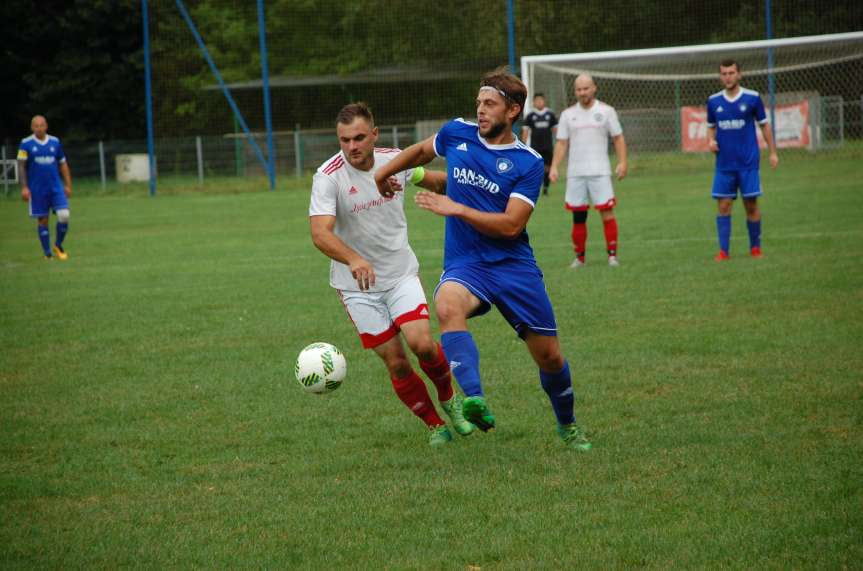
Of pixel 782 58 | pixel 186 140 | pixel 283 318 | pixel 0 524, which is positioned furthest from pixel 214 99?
pixel 0 524

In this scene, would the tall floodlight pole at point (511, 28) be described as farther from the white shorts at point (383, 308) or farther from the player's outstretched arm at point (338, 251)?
the player's outstretched arm at point (338, 251)

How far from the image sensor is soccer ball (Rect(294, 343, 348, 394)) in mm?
5836

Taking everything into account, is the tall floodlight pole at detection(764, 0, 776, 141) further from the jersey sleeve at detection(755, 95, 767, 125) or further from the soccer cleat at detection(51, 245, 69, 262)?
the soccer cleat at detection(51, 245, 69, 262)

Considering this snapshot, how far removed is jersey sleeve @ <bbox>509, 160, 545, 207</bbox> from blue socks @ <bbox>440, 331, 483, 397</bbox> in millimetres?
728

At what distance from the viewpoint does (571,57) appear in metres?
23.7

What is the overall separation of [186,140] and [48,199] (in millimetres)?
17487

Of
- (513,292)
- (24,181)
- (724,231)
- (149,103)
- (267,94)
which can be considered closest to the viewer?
→ (513,292)

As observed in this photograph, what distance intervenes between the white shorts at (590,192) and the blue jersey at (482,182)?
7464mm

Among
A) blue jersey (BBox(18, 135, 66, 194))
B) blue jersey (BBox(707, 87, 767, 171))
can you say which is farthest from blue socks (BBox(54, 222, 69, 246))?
blue jersey (BBox(707, 87, 767, 171))

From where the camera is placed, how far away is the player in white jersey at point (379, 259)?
595 cm

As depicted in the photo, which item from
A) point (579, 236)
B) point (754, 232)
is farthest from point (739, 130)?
point (579, 236)

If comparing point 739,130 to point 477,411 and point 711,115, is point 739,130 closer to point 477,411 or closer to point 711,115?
point 711,115

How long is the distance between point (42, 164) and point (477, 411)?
1366 cm

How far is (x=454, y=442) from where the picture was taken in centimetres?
600
